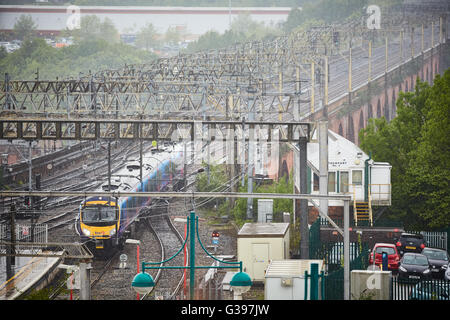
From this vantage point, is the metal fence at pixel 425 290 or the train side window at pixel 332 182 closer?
the metal fence at pixel 425 290

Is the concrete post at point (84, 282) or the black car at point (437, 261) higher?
the concrete post at point (84, 282)

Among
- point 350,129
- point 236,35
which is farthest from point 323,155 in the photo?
point 236,35

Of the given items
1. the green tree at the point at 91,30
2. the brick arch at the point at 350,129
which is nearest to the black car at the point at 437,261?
the brick arch at the point at 350,129

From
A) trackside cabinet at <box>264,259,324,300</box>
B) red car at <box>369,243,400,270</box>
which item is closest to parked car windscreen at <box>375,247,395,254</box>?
red car at <box>369,243,400,270</box>

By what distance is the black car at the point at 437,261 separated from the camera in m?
22.9

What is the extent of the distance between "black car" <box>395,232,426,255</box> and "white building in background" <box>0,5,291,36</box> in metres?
55.8

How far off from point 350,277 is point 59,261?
10034mm

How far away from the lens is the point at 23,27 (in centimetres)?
7175

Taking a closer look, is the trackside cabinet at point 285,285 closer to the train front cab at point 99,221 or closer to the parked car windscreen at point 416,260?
the parked car windscreen at point 416,260

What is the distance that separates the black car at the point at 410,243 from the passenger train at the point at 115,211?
9.58 meters

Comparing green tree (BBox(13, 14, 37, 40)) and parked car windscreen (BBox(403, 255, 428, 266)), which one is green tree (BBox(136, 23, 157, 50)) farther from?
parked car windscreen (BBox(403, 255, 428, 266))

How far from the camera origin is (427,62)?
65188 millimetres

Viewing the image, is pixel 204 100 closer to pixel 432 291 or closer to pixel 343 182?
pixel 343 182

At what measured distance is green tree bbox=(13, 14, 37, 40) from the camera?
71.4 m
